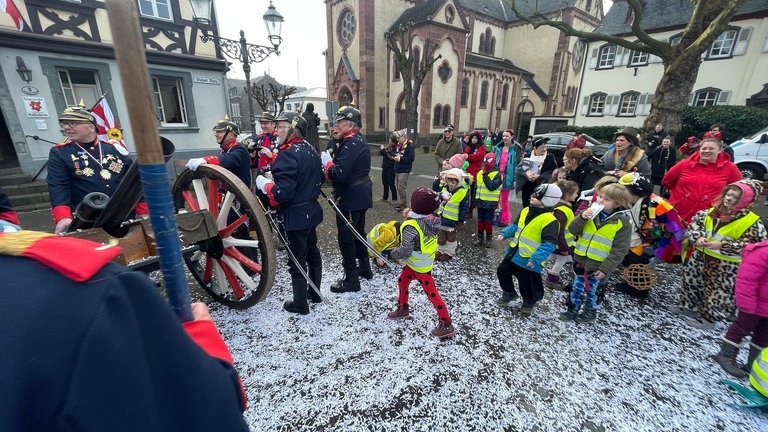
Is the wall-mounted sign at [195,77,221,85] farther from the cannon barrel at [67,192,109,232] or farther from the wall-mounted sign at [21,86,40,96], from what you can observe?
the cannon barrel at [67,192,109,232]

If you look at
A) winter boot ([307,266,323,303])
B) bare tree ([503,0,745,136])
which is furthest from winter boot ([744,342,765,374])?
bare tree ([503,0,745,136])

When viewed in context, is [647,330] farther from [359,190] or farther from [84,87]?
[84,87]

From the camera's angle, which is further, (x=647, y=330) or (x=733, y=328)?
(x=647, y=330)

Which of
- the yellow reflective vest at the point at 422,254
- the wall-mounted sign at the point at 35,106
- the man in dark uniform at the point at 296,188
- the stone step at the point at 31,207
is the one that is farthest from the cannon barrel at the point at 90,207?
the wall-mounted sign at the point at 35,106

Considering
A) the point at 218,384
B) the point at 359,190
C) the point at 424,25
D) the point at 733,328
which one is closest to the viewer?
the point at 218,384

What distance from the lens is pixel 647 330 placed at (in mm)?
3119

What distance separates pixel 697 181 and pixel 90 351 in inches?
223

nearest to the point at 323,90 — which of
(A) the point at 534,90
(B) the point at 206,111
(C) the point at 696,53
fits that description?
(A) the point at 534,90

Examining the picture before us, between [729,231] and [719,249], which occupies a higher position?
[729,231]

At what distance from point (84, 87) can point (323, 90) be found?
1900 inches

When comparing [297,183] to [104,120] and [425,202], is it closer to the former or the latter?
[425,202]

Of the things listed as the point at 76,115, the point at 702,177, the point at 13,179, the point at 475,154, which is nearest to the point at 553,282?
the point at 702,177

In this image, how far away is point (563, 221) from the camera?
315cm

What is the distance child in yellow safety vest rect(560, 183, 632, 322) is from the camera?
293 cm
